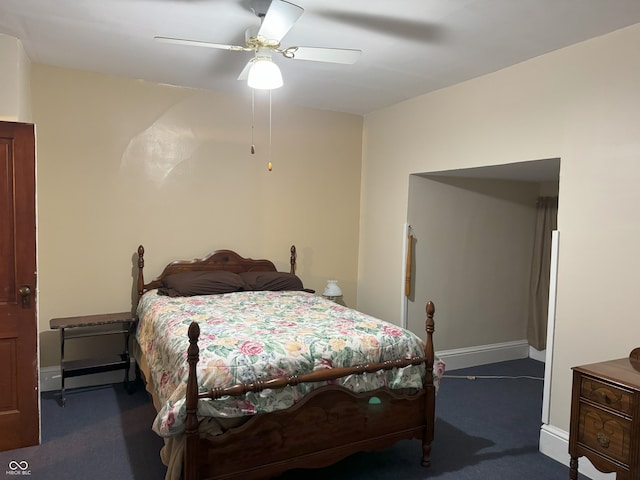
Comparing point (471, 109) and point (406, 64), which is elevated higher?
point (406, 64)

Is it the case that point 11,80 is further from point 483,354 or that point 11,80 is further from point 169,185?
point 483,354

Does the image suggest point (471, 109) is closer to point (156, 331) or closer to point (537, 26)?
point (537, 26)

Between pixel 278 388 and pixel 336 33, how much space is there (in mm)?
2092

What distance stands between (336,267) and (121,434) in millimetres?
2648

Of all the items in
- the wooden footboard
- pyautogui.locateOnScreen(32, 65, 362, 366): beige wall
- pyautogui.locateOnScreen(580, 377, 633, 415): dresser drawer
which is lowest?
the wooden footboard

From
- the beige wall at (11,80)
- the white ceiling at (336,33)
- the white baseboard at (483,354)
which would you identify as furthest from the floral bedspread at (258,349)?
the white ceiling at (336,33)

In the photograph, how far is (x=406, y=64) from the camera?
336 centimetres

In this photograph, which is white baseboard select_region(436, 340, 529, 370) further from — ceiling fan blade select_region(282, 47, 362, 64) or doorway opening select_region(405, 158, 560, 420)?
ceiling fan blade select_region(282, 47, 362, 64)

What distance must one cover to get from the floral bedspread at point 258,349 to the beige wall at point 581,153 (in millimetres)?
946

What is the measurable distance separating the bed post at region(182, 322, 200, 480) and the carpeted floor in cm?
61

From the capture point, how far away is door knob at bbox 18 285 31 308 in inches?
113

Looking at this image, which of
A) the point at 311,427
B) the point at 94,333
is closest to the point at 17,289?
the point at 94,333

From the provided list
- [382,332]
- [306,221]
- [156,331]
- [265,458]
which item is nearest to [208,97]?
[306,221]

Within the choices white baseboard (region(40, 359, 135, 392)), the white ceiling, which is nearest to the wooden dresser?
the white ceiling
